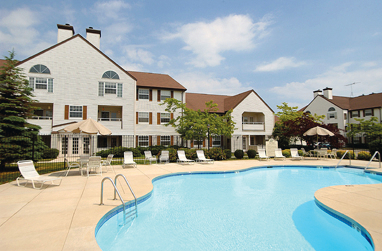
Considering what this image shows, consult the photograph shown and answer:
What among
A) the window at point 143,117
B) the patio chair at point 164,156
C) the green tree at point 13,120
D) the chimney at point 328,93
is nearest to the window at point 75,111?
the window at point 143,117

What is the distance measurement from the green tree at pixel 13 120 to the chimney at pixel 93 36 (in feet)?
46.2

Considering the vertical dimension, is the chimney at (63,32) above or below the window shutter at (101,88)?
above

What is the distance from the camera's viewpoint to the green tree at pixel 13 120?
40.3 feet

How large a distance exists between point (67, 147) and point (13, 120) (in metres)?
11.2

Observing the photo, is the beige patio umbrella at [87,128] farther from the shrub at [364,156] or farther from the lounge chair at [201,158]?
the shrub at [364,156]

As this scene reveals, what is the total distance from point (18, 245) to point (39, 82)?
24058 mm

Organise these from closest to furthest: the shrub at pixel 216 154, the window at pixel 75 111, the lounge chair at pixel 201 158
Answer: the lounge chair at pixel 201 158 < the shrub at pixel 216 154 < the window at pixel 75 111

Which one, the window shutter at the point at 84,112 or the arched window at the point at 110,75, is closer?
the window shutter at the point at 84,112

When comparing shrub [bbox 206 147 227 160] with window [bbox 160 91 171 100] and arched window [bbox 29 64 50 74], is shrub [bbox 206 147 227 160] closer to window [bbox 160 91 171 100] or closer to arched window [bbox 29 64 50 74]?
window [bbox 160 91 171 100]

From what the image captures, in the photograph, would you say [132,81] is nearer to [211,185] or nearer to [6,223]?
[211,185]

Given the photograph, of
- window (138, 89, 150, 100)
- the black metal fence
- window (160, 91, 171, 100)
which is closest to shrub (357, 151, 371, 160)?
the black metal fence

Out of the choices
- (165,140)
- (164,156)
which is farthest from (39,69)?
(164,156)

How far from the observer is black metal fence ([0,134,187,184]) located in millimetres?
12481

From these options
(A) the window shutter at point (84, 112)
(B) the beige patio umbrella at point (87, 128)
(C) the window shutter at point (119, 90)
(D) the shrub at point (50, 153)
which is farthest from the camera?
(C) the window shutter at point (119, 90)
